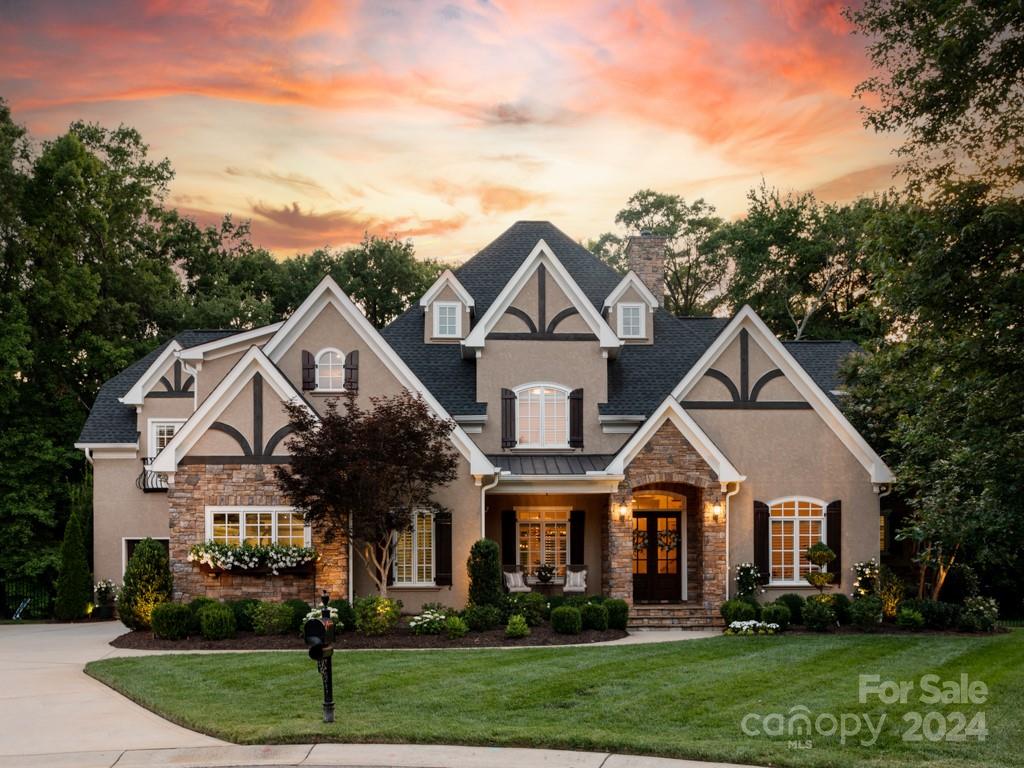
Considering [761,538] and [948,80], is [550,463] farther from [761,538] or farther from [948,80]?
[948,80]

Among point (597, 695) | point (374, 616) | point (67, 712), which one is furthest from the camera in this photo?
point (374, 616)

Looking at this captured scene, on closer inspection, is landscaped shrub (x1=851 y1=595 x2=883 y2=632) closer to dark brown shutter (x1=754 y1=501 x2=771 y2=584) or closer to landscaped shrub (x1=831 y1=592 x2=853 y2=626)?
landscaped shrub (x1=831 y1=592 x2=853 y2=626)

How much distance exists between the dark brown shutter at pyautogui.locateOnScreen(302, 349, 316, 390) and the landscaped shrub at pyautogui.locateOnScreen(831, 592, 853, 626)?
42.3 feet

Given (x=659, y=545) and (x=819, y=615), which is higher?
(x=659, y=545)

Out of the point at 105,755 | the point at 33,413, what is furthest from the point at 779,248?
the point at 105,755

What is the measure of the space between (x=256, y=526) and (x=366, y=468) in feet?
11.9

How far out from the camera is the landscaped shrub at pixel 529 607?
59.5ft

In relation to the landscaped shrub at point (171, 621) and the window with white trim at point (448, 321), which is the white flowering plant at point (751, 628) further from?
the landscaped shrub at point (171, 621)

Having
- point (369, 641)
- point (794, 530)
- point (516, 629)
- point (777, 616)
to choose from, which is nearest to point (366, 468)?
point (369, 641)

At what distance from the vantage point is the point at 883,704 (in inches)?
428

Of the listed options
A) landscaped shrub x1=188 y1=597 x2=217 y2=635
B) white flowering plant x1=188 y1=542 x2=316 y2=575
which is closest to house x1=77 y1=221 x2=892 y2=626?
white flowering plant x1=188 y1=542 x2=316 y2=575

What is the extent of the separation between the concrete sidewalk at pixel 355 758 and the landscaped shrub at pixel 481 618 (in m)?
8.19

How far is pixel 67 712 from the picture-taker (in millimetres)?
11359

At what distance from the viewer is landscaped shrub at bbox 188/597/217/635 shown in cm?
1711
